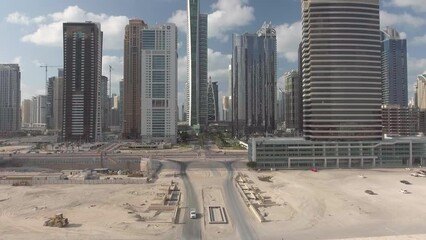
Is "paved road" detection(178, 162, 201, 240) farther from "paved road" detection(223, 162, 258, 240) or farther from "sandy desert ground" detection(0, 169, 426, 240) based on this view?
"paved road" detection(223, 162, 258, 240)

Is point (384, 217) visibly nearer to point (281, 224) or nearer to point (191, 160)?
A: point (281, 224)

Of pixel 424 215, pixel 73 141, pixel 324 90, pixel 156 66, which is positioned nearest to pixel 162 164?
pixel 324 90

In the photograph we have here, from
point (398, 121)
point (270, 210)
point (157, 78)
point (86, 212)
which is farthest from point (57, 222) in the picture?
point (398, 121)

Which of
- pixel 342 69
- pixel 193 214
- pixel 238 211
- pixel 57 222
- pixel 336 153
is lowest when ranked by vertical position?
Result: pixel 238 211

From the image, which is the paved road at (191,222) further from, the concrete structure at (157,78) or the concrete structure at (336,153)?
the concrete structure at (157,78)

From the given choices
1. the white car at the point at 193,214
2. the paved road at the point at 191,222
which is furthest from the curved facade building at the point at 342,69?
the white car at the point at 193,214

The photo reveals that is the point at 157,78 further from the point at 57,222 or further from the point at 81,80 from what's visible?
the point at 57,222

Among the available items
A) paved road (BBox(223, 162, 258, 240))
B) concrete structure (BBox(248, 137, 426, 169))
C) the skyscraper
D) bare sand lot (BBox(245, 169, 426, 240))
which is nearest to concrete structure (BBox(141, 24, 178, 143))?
the skyscraper
